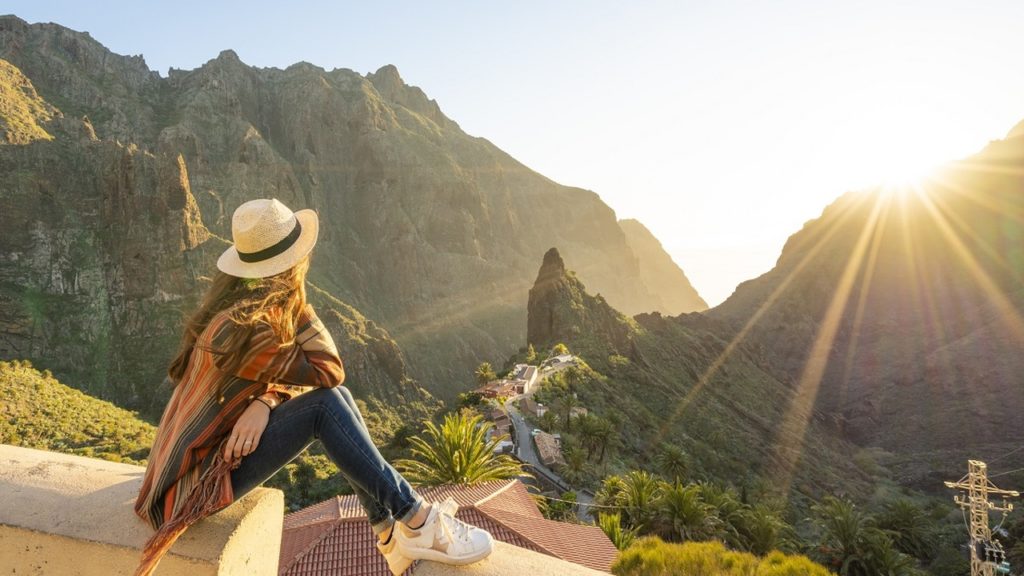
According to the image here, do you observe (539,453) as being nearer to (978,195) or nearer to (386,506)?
(386,506)

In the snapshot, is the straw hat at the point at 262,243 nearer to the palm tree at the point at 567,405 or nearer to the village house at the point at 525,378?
the palm tree at the point at 567,405

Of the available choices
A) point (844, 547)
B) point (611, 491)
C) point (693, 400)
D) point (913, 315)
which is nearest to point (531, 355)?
point (693, 400)

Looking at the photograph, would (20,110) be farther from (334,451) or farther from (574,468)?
(334,451)

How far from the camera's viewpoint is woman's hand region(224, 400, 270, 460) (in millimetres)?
3020

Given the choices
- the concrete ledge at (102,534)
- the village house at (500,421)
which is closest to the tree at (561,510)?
the village house at (500,421)

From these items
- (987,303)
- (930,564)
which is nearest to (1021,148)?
(987,303)

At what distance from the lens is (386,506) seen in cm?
346

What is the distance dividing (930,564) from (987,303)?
112980 mm

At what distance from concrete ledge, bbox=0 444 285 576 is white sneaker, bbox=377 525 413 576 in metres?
0.75

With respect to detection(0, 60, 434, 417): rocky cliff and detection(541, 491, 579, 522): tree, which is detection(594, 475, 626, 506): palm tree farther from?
detection(0, 60, 434, 417): rocky cliff

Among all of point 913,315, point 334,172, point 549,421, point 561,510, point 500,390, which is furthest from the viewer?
point 334,172

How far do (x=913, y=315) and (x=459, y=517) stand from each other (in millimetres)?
159085

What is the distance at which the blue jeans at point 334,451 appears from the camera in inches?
126

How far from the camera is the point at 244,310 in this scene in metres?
3.12
